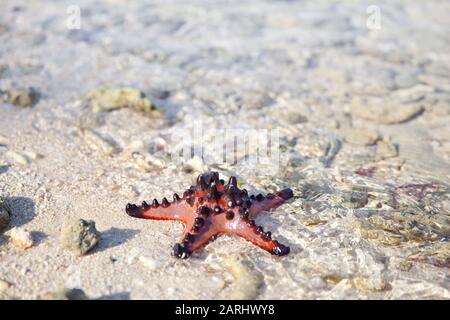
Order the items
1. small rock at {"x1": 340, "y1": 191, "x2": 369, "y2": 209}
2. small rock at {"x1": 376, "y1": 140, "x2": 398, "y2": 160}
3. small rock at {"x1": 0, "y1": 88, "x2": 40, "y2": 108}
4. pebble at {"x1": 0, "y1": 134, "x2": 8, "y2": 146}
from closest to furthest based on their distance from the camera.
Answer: small rock at {"x1": 340, "y1": 191, "x2": 369, "y2": 209}, pebble at {"x1": 0, "y1": 134, "x2": 8, "y2": 146}, small rock at {"x1": 376, "y1": 140, "x2": 398, "y2": 160}, small rock at {"x1": 0, "y1": 88, "x2": 40, "y2": 108}

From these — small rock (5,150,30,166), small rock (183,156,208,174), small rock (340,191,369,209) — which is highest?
small rock (5,150,30,166)

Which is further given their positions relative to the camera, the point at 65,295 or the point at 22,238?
the point at 22,238

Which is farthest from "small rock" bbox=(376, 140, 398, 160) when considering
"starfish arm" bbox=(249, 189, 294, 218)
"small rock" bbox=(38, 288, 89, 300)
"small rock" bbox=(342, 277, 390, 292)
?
"small rock" bbox=(38, 288, 89, 300)

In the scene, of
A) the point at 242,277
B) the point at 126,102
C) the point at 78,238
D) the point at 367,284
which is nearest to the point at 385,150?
the point at 367,284

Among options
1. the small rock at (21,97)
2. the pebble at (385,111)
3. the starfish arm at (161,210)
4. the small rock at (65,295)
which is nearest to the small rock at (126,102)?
the small rock at (21,97)

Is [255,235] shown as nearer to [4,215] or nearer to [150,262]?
[150,262]

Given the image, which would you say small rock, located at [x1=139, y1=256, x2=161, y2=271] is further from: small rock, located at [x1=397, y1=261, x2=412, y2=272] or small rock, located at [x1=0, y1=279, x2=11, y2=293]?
small rock, located at [x1=397, y1=261, x2=412, y2=272]

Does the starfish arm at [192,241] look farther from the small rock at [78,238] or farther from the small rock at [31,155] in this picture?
the small rock at [31,155]
